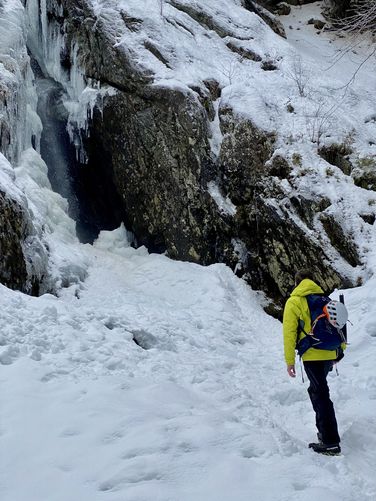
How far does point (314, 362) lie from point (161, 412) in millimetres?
1440

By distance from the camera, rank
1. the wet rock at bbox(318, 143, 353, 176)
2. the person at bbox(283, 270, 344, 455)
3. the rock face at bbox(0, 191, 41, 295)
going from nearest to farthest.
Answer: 1. the person at bbox(283, 270, 344, 455)
2. the rock face at bbox(0, 191, 41, 295)
3. the wet rock at bbox(318, 143, 353, 176)

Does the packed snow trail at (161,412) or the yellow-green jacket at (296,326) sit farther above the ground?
the yellow-green jacket at (296,326)

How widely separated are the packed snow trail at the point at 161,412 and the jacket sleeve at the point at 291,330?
0.71m

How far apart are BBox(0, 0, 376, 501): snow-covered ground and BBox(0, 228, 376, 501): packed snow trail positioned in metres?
0.01

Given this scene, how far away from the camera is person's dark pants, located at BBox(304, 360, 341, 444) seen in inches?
165

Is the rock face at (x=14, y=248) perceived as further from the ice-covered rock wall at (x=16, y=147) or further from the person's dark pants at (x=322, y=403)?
the person's dark pants at (x=322, y=403)

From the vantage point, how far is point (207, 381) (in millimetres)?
6012

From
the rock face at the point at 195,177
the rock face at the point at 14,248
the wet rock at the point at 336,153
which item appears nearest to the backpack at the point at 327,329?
the rock face at the point at 14,248

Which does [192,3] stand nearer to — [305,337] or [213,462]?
[305,337]

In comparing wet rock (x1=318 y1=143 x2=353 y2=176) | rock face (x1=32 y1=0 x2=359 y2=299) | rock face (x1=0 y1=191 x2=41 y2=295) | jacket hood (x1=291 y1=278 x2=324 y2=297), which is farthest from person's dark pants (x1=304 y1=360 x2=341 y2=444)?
wet rock (x1=318 y1=143 x2=353 y2=176)

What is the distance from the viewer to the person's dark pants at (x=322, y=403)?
4.20 m

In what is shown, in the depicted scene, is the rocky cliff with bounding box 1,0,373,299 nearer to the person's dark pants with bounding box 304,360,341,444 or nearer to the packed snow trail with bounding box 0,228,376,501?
the packed snow trail with bounding box 0,228,376,501

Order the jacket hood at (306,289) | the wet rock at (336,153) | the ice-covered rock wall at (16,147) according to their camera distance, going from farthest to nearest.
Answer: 1. the wet rock at (336,153)
2. the ice-covered rock wall at (16,147)
3. the jacket hood at (306,289)

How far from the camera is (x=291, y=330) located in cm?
442
